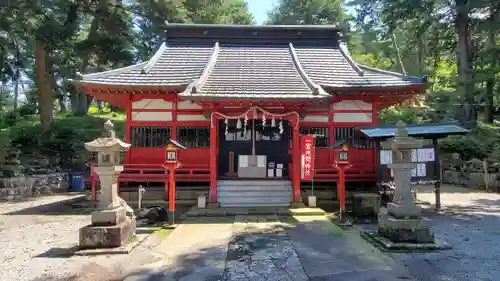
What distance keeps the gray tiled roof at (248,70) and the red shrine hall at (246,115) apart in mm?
44

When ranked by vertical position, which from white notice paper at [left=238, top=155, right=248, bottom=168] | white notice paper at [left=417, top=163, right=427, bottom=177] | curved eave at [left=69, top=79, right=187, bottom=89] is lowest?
white notice paper at [left=417, top=163, right=427, bottom=177]

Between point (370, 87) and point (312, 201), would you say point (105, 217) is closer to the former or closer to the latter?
point (312, 201)

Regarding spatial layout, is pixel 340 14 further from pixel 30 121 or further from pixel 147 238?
pixel 147 238

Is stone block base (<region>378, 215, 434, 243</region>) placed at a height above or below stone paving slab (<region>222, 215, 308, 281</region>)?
above

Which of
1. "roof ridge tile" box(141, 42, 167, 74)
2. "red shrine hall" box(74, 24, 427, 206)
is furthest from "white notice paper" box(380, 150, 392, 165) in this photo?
"roof ridge tile" box(141, 42, 167, 74)

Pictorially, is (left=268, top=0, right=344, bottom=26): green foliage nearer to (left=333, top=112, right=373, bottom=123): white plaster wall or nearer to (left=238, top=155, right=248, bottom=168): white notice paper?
(left=333, top=112, right=373, bottom=123): white plaster wall

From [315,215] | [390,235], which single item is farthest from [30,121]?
[390,235]

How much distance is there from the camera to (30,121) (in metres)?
28.7

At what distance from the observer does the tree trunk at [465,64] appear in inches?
868

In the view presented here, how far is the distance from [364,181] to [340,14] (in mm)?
29405

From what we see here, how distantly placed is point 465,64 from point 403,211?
20.5 metres

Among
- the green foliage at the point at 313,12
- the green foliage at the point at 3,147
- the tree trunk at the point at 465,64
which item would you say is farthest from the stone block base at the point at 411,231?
the green foliage at the point at 313,12

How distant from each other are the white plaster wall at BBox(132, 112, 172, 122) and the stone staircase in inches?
133

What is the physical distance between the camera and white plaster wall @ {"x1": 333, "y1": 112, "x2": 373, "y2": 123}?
13945mm
